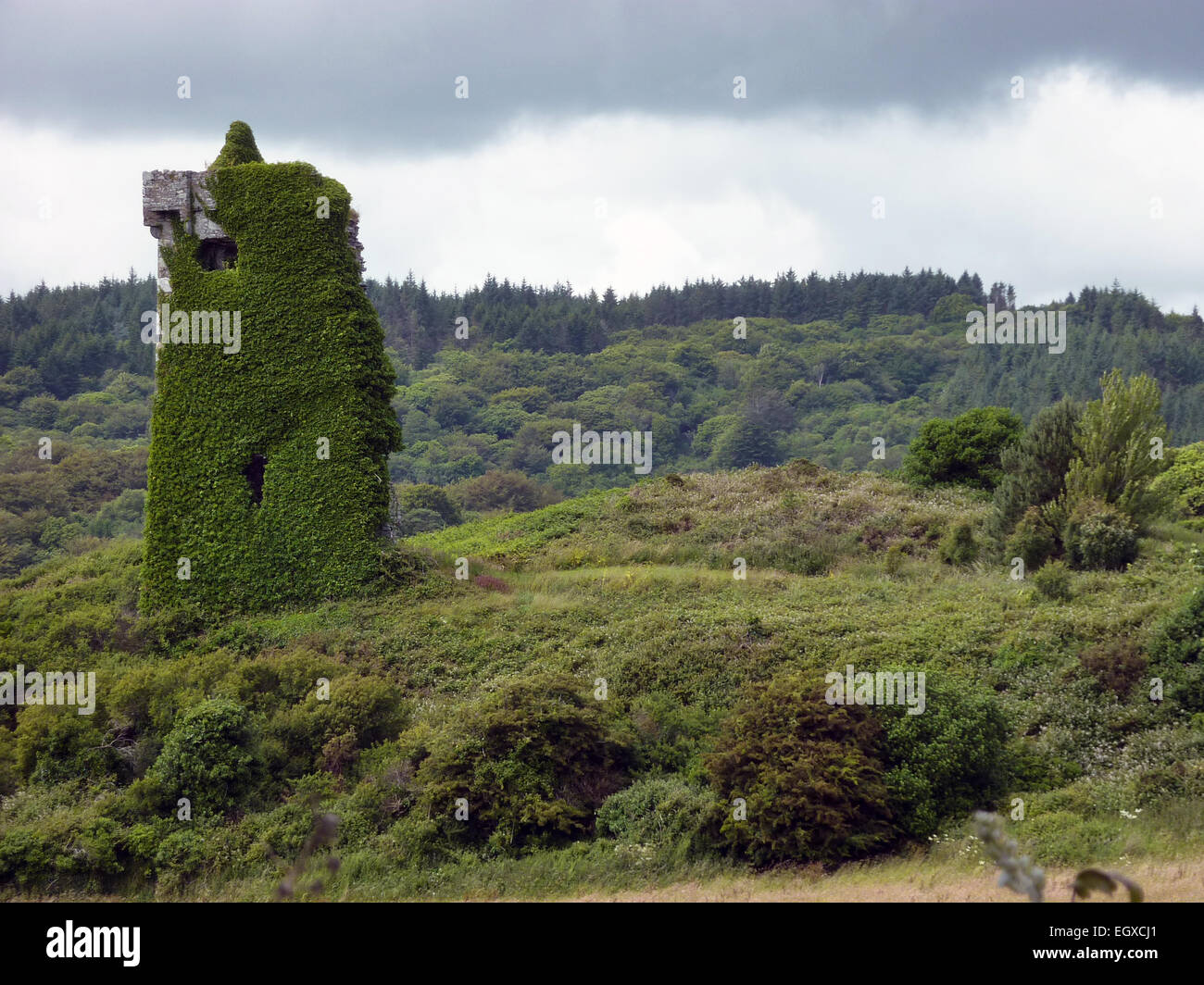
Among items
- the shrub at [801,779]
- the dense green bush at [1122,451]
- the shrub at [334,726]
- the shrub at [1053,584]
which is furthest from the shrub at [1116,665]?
the shrub at [334,726]

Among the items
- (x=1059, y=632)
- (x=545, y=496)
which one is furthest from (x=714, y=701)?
(x=545, y=496)

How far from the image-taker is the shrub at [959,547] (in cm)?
2403

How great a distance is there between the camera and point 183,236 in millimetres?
22250

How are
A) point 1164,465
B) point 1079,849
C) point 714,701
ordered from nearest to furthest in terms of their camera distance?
1. point 1079,849
2. point 714,701
3. point 1164,465

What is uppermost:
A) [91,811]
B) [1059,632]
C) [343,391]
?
[343,391]

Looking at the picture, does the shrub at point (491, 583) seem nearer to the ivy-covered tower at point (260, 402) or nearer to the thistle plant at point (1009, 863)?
the ivy-covered tower at point (260, 402)

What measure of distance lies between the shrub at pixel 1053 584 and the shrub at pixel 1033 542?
2.98 meters

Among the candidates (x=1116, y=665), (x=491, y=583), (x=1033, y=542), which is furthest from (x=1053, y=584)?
(x=491, y=583)

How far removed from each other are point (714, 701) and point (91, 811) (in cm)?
857

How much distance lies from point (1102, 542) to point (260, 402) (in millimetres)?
17002

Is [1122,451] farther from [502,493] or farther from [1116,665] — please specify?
[502,493]

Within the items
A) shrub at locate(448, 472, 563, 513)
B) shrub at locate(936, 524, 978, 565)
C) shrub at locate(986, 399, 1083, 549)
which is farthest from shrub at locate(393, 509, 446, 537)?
shrub at locate(986, 399, 1083, 549)

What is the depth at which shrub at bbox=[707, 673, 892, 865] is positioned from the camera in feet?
39.8

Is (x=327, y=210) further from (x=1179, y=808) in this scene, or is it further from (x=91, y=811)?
(x=1179, y=808)
